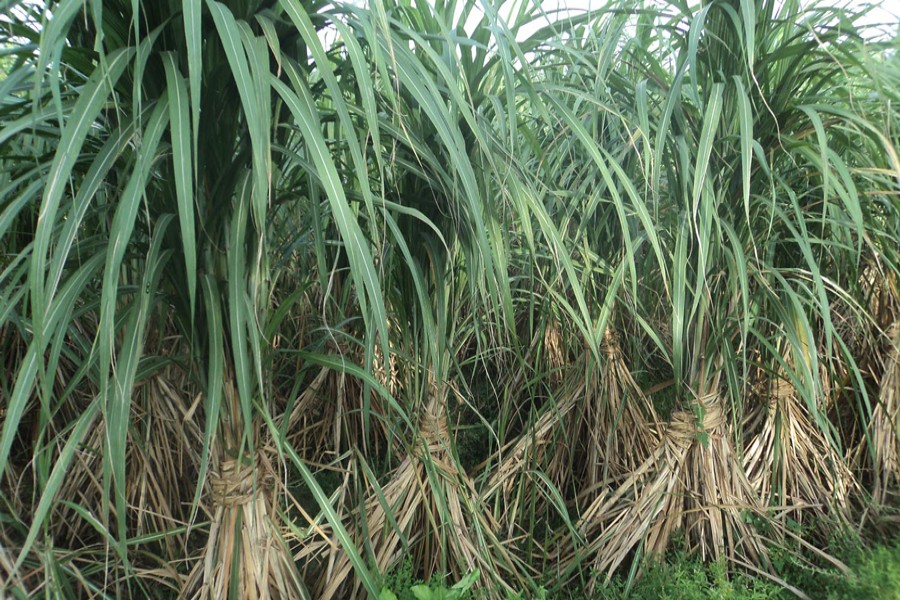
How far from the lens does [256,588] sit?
0.94 metres

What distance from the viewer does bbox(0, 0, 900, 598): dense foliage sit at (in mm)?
717

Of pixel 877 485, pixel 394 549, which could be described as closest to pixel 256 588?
pixel 394 549

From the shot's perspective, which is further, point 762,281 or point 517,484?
point 517,484

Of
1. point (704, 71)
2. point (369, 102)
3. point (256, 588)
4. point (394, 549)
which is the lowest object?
point (394, 549)

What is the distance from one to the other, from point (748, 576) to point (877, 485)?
1.36ft

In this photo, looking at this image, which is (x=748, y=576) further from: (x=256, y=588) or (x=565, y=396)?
(x=256, y=588)

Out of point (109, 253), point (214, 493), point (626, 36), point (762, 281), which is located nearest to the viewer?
point (109, 253)

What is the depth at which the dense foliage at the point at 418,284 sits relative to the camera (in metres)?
0.72

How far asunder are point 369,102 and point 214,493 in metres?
0.59

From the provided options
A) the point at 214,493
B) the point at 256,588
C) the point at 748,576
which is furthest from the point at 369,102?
the point at 748,576

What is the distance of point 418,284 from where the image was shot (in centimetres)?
92

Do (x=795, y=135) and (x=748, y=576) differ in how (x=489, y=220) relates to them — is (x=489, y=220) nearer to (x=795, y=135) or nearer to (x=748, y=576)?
(x=795, y=135)

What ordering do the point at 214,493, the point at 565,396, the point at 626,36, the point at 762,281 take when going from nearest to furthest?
the point at 214,493
the point at 762,281
the point at 626,36
the point at 565,396

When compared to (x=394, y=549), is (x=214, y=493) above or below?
above
